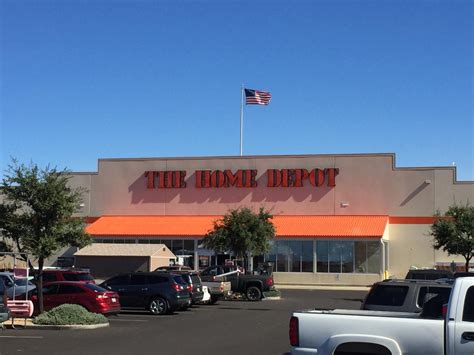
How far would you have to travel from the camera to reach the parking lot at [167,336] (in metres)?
14.7

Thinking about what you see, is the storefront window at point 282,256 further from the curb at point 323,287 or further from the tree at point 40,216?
the tree at point 40,216

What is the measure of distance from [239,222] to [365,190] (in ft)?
56.1

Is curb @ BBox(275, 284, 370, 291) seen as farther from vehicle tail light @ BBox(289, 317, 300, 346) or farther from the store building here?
vehicle tail light @ BBox(289, 317, 300, 346)

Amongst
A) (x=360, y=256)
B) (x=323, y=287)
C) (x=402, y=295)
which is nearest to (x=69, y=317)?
(x=402, y=295)

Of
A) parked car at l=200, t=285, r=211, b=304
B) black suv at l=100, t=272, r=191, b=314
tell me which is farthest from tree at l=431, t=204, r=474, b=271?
black suv at l=100, t=272, r=191, b=314

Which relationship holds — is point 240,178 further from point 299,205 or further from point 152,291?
point 152,291

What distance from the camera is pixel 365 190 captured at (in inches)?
→ 2066

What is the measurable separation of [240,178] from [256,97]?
290 inches

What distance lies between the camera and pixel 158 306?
953 inches

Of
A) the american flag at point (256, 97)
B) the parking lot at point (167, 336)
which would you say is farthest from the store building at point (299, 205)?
the parking lot at point (167, 336)

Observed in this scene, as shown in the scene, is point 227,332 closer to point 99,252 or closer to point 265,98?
point 99,252

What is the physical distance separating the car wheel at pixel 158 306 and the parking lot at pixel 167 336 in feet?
1.16

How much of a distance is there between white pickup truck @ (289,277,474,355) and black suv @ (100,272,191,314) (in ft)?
53.5

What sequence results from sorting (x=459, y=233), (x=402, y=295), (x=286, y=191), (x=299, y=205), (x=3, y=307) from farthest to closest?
(x=286, y=191), (x=299, y=205), (x=459, y=233), (x=3, y=307), (x=402, y=295)
